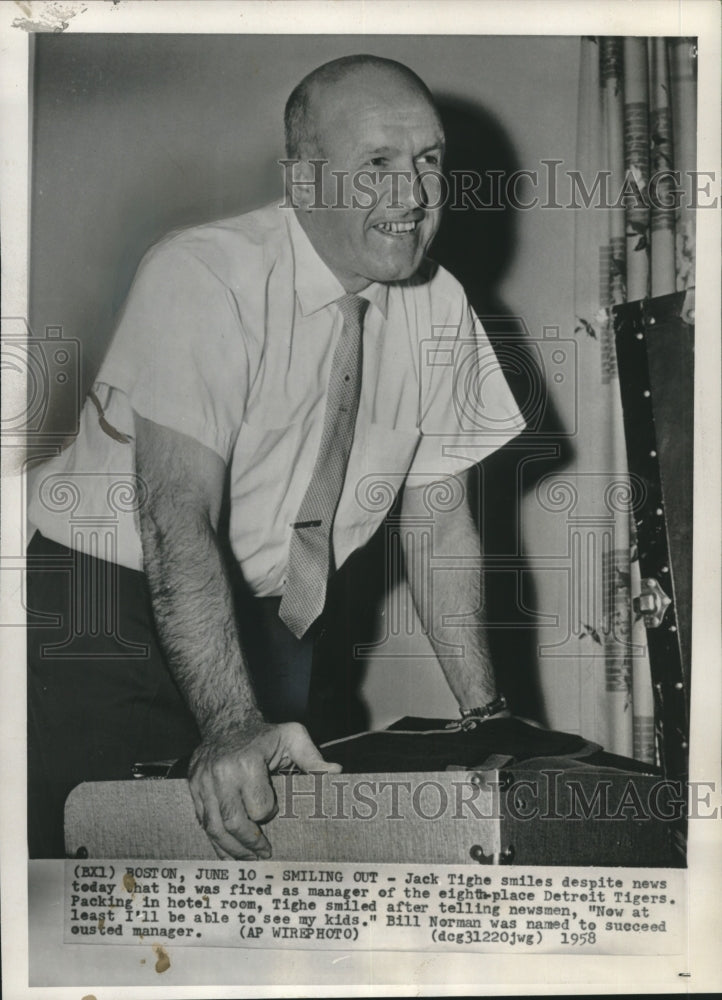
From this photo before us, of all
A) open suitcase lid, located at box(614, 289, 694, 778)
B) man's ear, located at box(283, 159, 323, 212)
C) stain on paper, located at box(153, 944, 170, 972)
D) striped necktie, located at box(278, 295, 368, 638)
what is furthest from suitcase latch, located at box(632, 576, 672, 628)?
stain on paper, located at box(153, 944, 170, 972)

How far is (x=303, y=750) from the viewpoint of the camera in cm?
120

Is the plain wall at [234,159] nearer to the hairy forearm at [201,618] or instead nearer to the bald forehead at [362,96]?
the bald forehead at [362,96]

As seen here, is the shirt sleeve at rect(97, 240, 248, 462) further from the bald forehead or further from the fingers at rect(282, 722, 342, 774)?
the fingers at rect(282, 722, 342, 774)

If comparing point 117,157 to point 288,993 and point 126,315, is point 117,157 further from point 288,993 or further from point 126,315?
point 288,993

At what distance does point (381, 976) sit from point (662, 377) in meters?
0.81

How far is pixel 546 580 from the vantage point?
123 centimetres

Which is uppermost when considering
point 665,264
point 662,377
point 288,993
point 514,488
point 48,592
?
point 665,264

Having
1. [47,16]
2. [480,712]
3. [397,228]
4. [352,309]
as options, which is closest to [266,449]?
[352,309]

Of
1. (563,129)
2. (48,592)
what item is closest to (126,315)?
(48,592)

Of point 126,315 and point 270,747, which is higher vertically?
point 126,315

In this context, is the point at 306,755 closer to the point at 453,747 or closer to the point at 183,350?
the point at 453,747

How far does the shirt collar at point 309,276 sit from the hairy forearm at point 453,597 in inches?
10.3

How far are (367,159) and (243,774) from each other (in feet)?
2.45

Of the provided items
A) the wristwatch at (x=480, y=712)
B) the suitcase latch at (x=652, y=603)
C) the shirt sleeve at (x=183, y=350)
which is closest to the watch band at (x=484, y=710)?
the wristwatch at (x=480, y=712)
